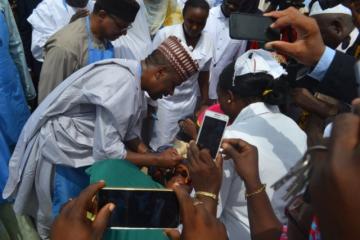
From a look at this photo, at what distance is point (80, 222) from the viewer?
1114mm

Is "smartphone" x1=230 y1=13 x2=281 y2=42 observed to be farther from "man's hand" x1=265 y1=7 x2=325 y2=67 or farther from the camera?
the camera

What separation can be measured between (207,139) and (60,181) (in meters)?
1.03

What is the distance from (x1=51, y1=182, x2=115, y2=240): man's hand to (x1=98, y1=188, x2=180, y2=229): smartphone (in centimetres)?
4

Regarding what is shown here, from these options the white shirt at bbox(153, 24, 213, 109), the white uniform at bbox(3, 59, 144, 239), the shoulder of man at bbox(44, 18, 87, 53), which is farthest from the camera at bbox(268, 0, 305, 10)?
the white shirt at bbox(153, 24, 213, 109)

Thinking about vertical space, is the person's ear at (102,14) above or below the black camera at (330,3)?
below

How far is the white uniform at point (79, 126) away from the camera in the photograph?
227 centimetres

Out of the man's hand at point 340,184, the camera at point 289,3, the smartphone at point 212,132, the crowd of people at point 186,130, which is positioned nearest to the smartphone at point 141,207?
the crowd of people at point 186,130

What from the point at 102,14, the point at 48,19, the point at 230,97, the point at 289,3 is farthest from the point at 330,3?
the point at 48,19

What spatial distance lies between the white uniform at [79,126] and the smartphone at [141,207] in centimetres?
105

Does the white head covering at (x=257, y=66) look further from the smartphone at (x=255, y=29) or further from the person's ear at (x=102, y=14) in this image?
the person's ear at (x=102, y=14)

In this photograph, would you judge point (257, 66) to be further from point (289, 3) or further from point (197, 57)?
point (197, 57)

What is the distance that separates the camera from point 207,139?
1788 mm

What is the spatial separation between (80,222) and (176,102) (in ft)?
9.47

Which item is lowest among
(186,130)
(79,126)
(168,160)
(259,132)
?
(186,130)
